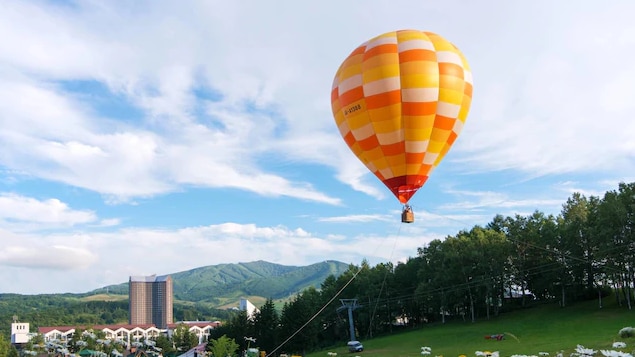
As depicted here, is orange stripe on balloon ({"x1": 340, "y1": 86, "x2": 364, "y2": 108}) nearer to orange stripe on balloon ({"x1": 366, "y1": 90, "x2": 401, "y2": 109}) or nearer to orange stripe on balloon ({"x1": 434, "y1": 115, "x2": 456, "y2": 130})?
orange stripe on balloon ({"x1": 366, "y1": 90, "x2": 401, "y2": 109})

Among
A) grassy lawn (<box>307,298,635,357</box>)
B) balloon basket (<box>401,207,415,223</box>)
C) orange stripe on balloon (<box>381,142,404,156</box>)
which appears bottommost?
grassy lawn (<box>307,298,635,357</box>)

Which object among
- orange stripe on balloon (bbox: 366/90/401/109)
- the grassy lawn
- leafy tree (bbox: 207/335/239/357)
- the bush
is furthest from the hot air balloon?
the grassy lawn

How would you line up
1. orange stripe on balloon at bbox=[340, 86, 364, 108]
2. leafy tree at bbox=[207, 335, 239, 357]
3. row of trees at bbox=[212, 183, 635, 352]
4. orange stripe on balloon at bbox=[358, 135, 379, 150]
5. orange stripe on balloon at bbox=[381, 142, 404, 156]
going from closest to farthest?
leafy tree at bbox=[207, 335, 239, 357]
orange stripe on balloon at bbox=[340, 86, 364, 108]
orange stripe on balloon at bbox=[381, 142, 404, 156]
orange stripe on balloon at bbox=[358, 135, 379, 150]
row of trees at bbox=[212, 183, 635, 352]

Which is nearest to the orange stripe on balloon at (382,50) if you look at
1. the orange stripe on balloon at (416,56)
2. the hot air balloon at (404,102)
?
the hot air balloon at (404,102)

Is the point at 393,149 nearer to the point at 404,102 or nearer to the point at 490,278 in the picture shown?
the point at 404,102

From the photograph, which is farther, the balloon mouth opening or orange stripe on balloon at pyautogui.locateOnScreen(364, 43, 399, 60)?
the balloon mouth opening

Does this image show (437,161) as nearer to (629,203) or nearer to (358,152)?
(358,152)

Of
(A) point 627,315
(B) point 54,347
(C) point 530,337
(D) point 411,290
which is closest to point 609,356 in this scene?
(B) point 54,347

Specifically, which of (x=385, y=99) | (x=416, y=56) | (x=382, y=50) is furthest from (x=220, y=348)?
(x=416, y=56)
